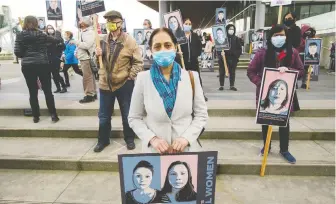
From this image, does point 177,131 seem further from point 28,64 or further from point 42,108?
point 42,108

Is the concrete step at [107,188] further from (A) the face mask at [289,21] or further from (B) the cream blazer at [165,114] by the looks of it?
(A) the face mask at [289,21]

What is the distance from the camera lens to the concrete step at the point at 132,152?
3.51m

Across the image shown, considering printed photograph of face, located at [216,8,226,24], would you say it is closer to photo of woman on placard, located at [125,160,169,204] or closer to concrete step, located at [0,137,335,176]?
concrete step, located at [0,137,335,176]

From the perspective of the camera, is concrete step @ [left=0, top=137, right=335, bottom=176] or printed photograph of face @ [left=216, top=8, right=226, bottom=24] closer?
concrete step @ [left=0, top=137, right=335, bottom=176]

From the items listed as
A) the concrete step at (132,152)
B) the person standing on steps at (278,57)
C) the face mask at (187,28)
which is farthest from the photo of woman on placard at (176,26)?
the concrete step at (132,152)

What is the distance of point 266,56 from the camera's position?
3.30 meters

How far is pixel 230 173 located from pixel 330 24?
12.9m

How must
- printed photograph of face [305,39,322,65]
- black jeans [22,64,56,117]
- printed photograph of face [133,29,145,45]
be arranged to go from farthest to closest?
printed photograph of face [133,29,145,45] → printed photograph of face [305,39,322,65] → black jeans [22,64,56,117]

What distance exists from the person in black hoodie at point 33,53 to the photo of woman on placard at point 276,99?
12.0 feet

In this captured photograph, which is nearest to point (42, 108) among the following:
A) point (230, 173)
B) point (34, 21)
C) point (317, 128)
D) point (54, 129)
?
point (54, 129)

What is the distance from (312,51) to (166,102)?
23.3 feet

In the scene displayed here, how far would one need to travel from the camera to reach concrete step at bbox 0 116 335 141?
4262 mm

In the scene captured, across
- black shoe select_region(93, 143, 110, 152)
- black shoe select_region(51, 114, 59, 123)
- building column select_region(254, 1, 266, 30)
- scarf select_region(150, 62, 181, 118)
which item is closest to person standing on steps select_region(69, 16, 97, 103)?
black shoe select_region(51, 114, 59, 123)

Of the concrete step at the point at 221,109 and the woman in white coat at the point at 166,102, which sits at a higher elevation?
the woman in white coat at the point at 166,102
